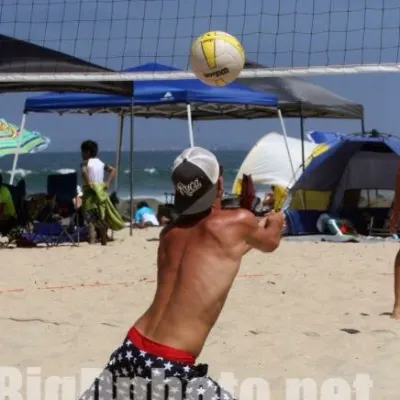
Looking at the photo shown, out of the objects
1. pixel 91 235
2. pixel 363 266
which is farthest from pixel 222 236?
pixel 91 235

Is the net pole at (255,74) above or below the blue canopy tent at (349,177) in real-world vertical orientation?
above

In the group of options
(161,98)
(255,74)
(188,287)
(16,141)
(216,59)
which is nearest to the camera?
(188,287)

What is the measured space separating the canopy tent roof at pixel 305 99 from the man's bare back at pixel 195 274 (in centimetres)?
983

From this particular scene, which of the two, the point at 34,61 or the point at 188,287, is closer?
the point at 188,287

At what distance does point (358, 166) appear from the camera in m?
11.3

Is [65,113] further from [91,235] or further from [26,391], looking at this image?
[26,391]

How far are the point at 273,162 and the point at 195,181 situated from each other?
13718 millimetres

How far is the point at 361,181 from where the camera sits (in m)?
11.2

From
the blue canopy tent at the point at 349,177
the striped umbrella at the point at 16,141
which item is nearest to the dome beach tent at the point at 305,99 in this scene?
the blue canopy tent at the point at 349,177

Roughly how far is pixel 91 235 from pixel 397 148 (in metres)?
3.78

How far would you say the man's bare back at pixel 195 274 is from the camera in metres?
2.75

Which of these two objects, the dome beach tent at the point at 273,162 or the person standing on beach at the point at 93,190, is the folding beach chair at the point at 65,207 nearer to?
the person standing on beach at the point at 93,190

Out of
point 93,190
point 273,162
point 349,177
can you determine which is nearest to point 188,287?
point 93,190

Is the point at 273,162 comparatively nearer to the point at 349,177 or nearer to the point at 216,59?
the point at 349,177
